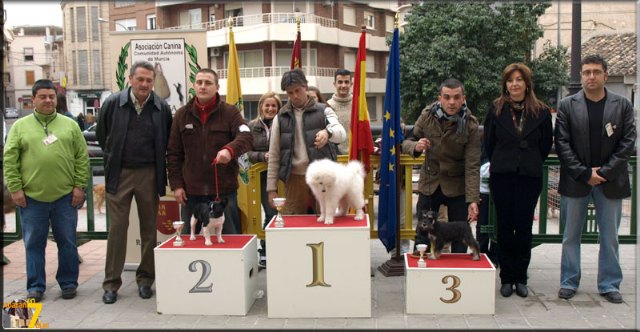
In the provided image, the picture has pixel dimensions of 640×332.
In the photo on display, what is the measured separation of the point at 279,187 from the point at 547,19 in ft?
79.6

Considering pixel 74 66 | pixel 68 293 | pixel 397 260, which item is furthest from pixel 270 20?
→ pixel 68 293

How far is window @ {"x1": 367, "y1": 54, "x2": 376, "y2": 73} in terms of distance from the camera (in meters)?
37.2

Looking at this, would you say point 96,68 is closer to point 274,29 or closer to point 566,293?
point 274,29

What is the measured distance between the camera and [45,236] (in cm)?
504

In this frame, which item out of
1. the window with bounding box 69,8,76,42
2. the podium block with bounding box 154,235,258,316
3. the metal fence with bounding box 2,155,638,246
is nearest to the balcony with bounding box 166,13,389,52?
the window with bounding box 69,8,76,42

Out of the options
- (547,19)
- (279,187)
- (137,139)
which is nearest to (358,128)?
(279,187)

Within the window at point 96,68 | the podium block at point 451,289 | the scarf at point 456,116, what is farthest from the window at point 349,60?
the podium block at point 451,289

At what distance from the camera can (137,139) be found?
4.88 meters

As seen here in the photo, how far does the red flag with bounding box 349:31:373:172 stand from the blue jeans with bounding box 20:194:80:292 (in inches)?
110

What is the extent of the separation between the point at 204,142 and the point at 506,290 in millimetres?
3033

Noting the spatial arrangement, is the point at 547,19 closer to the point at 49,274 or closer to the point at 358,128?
the point at 358,128

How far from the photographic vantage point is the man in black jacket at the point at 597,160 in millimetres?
4609

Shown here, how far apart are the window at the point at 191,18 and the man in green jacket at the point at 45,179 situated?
31595 millimetres

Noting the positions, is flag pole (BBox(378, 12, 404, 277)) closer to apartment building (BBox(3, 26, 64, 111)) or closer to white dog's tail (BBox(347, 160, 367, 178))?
white dog's tail (BBox(347, 160, 367, 178))
